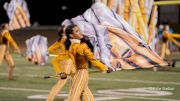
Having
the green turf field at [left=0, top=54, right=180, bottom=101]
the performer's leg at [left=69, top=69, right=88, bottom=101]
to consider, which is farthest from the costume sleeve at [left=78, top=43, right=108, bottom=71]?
the green turf field at [left=0, top=54, right=180, bottom=101]

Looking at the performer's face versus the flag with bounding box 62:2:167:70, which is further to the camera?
the flag with bounding box 62:2:167:70

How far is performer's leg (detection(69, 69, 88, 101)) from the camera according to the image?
12391 millimetres

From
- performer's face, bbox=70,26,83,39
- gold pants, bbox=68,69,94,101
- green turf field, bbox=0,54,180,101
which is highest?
performer's face, bbox=70,26,83,39

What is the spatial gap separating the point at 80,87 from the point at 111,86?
732 cm

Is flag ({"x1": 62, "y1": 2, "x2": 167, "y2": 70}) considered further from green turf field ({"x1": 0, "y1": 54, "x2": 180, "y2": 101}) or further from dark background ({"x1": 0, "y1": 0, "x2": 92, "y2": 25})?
dark background ({"x1": 0, "y1": 0, "x2": 92, "y2": 25})

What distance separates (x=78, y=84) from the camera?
12.5 m

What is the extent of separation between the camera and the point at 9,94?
1759cm

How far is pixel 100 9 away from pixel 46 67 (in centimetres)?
1342

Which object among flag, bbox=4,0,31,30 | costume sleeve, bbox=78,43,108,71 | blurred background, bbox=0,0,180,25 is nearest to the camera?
costume sleeve, bbox=78,43,108,71

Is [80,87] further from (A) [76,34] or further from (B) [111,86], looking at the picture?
(B) [111,86]

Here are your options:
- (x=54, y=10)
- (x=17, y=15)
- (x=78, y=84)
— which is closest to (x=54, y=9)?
(x=54, y=10)

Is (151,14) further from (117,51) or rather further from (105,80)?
(105,80)

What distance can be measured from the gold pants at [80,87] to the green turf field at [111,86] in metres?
1.18

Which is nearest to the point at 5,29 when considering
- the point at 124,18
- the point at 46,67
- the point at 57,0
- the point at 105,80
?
the point at 105,80
